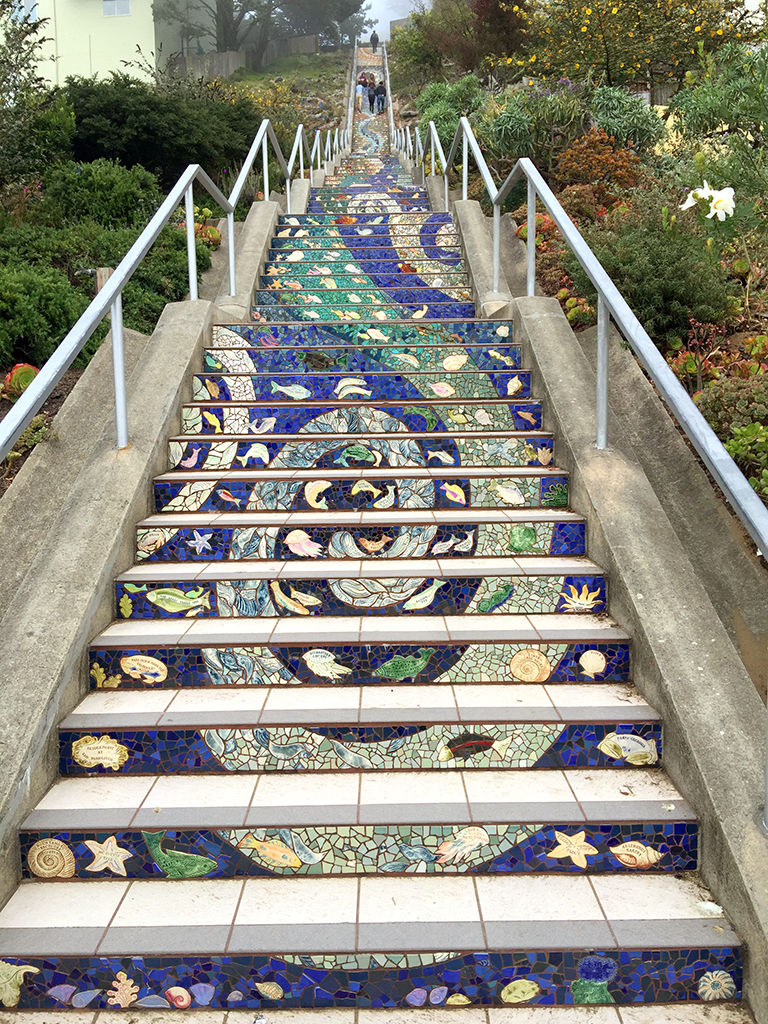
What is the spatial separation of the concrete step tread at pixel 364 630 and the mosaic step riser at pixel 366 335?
212cm

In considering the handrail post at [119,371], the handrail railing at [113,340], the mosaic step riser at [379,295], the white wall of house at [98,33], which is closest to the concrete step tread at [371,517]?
the handrail post at [119,371]

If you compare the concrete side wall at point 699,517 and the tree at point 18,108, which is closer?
the concrete side wall at point 699,517

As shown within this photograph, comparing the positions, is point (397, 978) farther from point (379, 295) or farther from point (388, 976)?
point (379, 295)

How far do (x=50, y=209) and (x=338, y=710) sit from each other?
22.1 ft

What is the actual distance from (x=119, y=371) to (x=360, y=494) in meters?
1.10

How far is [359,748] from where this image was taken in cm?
233

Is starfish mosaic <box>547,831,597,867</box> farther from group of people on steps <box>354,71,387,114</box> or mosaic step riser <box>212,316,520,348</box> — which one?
group of people on steps <box>354,71,387,114</box>

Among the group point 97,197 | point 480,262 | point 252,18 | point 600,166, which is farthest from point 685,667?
point 252,18

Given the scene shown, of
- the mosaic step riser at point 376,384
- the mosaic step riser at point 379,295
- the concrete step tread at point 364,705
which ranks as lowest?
the concrete step tread at point 364,705

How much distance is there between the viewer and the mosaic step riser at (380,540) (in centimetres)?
307

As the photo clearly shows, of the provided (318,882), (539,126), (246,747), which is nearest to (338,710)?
(246,747)

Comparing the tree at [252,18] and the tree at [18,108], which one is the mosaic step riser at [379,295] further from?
the tree at [252,18]

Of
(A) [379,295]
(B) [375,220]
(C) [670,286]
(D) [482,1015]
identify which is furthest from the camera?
(B) [375,220]

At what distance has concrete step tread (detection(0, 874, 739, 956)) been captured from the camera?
183 cm
